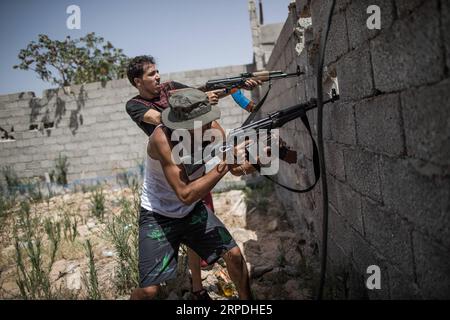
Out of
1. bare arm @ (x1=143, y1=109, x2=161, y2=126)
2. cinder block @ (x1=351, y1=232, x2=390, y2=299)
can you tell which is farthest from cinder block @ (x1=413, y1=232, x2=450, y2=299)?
bare arm @ (x1=143, y1=109, x2=161, y2=126)

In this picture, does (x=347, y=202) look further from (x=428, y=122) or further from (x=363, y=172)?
(x=428, y=122)

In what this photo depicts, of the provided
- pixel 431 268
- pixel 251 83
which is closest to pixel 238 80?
pixel 251 83

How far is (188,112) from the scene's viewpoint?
190 centimetres

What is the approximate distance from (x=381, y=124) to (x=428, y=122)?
315 mm

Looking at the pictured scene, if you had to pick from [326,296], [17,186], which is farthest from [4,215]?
[326,296]

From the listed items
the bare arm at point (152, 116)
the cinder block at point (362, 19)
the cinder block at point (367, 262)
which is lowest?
the cinder block at point (367, 262)

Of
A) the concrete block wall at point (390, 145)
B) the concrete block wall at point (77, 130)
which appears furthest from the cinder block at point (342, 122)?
the concrete block wall at point (77, 130)

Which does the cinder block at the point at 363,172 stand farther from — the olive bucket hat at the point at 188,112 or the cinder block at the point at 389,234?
the olive bucket hat at the point at 188,112

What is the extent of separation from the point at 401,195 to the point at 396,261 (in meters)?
0.32

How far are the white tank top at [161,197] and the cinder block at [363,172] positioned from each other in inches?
43.5

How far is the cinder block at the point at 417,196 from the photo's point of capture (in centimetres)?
95

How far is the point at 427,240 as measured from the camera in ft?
3.45

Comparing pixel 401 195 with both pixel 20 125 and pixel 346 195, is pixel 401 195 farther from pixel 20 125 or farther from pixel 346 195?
pixel 20 125

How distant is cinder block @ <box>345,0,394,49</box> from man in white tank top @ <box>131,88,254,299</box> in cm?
88
